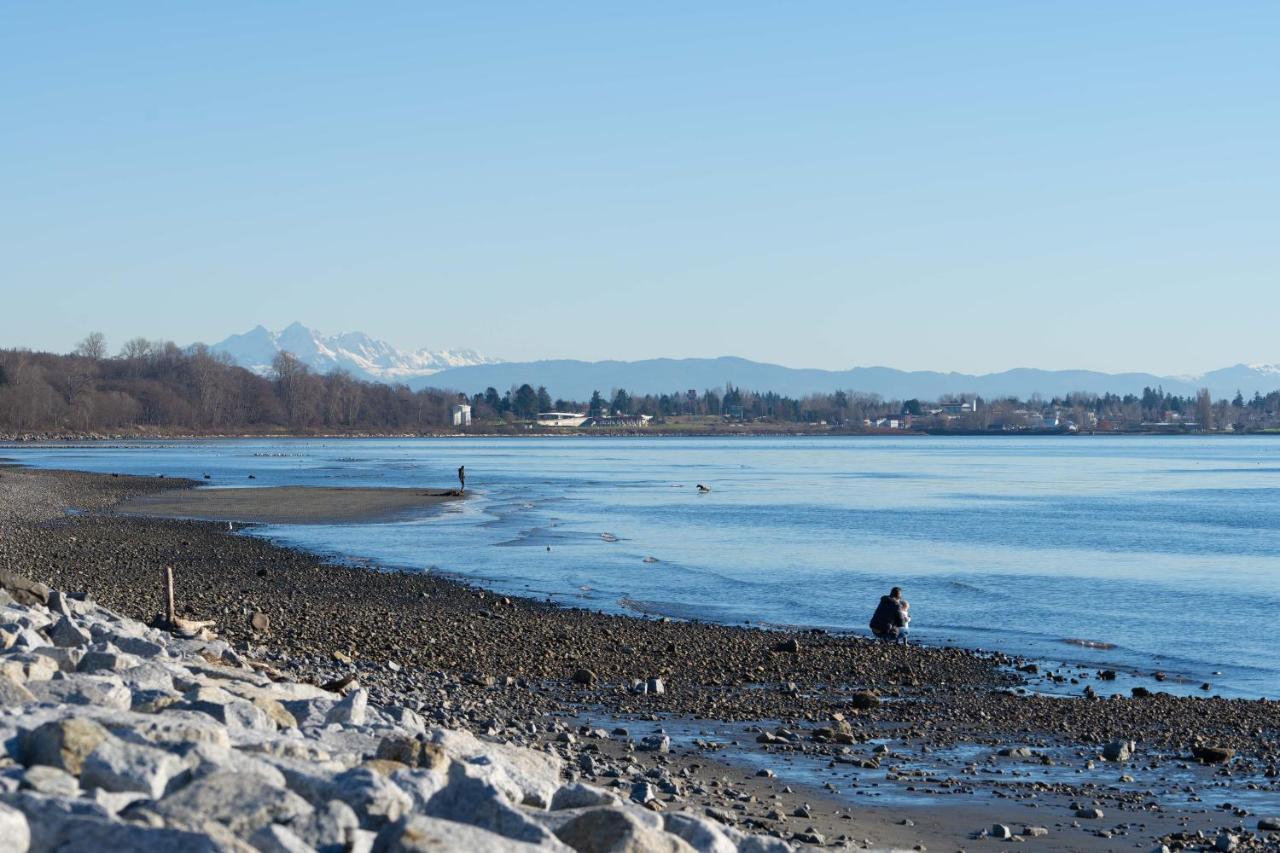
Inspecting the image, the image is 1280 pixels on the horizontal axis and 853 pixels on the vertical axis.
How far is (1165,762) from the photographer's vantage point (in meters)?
14.5

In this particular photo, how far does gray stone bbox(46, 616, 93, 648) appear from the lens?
43.1ft

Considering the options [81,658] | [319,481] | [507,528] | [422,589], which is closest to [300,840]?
[81,658]

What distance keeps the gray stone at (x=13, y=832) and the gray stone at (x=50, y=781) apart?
49 centimetres

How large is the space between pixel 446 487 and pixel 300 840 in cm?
7217

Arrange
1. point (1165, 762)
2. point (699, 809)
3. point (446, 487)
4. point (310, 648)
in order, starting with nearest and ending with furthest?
point (699, 809), point (1165, 762), point (310, 648), point (446, 487)

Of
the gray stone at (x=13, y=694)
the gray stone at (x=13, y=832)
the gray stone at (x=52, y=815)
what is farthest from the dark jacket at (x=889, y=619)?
the gray stone at (x=13, y=832)

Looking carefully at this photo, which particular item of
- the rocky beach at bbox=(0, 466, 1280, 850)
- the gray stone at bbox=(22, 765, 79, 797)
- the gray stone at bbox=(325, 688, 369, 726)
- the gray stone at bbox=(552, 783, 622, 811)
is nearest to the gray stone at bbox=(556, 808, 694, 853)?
the rocky beach at bbox=(0, 466, 1280, 850)

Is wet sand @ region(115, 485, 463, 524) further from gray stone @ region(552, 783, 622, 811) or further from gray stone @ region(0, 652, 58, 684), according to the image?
gray stone @ region(552, 783, 622, 811)

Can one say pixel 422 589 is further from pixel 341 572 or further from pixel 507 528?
pixel 507 528

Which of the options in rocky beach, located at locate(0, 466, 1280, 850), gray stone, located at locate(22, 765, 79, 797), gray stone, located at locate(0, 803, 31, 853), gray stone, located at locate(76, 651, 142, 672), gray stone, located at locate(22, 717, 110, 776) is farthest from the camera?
gray stone, located at locate(76, 651, 142, 672)

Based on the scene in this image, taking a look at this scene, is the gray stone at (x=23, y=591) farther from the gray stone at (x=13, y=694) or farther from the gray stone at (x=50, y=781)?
the gray stone at (x=50, y=781)

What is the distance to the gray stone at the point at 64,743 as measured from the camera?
23.5ft

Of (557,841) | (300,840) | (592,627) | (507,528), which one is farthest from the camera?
(507,528)

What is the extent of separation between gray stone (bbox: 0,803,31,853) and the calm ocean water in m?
18.2
